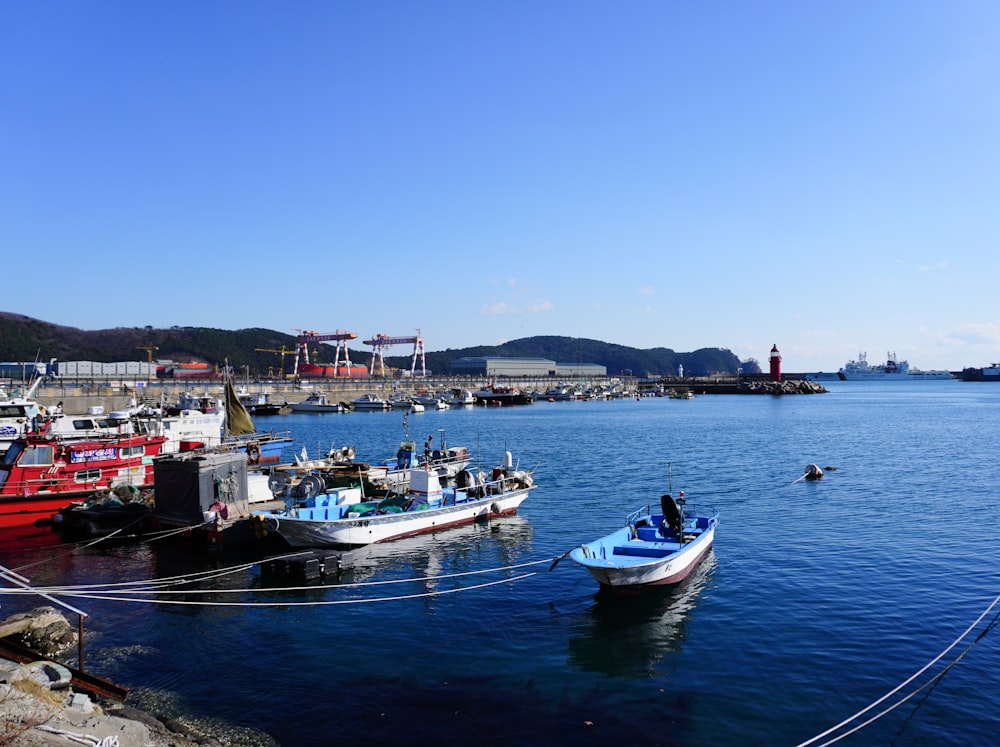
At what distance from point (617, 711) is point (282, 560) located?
13.8 m

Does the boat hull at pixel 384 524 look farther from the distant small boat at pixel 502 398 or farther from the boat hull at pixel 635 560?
the distant small boat at pixel 502 398

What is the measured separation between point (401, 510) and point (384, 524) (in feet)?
6.55

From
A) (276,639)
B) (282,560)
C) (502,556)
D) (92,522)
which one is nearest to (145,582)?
(282,560)

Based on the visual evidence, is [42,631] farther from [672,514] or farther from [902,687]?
[902,687]

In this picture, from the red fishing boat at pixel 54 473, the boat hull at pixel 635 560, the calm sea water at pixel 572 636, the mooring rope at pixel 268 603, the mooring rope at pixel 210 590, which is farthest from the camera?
the red fishing boat at pixel 54 473

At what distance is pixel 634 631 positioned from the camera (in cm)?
1888

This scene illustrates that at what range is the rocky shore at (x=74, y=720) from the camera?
34.3 ft

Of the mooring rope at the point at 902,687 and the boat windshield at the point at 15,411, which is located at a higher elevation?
the boat windshield at the point at 15,411

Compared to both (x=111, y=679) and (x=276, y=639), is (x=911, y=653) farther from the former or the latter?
(x=111, y=679)

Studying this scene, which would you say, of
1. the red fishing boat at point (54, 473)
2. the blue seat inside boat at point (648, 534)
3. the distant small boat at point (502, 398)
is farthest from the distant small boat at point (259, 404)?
the blue seat inside boat at point (648, 534)

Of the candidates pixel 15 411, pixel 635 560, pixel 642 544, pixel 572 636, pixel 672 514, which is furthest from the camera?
pixel 15 411

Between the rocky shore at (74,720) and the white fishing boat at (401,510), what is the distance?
456 inches

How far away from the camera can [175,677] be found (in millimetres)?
15914

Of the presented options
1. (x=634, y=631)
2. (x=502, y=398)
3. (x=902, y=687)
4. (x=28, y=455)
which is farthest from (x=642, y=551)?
(x=502, y=398)
